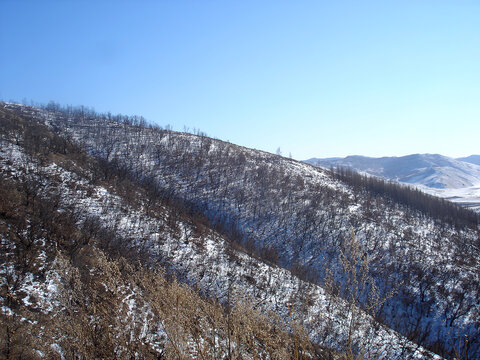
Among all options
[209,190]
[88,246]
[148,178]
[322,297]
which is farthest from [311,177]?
[88,246]

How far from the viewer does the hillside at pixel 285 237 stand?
14102 millimetres

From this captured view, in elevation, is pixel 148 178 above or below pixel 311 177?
below

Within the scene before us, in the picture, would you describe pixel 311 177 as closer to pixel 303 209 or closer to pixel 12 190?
pixel 303 209

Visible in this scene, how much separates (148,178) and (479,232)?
57616mm

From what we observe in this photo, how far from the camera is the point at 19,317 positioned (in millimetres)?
7184

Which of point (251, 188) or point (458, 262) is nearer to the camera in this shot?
point (458, 262)

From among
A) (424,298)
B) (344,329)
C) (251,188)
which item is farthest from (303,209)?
(344,329)

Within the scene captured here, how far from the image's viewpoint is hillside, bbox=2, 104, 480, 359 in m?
14.1

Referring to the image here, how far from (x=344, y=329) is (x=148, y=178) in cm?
3116

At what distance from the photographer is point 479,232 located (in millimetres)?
45250

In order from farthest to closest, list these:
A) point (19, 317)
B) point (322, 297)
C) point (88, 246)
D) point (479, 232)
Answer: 1. point (479, 232)
2. point (322, 297)
3. point (88, 246)
4. point (19, 317)

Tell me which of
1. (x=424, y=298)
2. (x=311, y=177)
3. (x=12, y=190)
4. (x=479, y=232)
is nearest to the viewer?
(x=12, y=190)

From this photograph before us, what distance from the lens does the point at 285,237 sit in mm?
31750

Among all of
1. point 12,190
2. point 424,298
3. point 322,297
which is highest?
point 12,190
